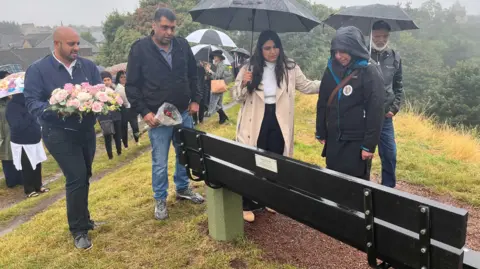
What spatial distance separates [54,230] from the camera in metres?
4.05

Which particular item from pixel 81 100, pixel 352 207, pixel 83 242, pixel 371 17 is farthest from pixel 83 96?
pixel 371 17

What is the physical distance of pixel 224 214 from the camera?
11.0ft

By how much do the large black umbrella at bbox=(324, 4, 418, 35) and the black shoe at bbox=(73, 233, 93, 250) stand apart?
3.94 meters

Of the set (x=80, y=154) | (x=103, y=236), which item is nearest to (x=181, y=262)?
(x=103, y=236)

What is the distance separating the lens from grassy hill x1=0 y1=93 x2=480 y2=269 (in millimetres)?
3262

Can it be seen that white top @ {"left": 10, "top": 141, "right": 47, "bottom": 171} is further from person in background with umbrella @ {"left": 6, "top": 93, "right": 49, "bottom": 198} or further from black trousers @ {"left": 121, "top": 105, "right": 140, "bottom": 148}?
black trousers @ {"left": 121, "top": 105, "right": 140, "bottom": 148}

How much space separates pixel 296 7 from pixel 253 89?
3.09 feet

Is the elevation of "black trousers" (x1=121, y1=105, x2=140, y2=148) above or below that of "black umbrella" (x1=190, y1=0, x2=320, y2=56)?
below

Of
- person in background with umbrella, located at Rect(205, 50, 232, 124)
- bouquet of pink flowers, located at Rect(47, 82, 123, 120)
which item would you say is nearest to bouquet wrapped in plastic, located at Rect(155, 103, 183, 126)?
bouquet of pink flowers, located at Rect(47, 82, 123, 120)

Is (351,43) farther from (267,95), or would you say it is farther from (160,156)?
(160,156)

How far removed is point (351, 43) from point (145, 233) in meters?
2.57

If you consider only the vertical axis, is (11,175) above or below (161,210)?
below

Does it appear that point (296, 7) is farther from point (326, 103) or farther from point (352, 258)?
point (352, 258)

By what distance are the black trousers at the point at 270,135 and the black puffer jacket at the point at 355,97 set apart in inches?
20.6
